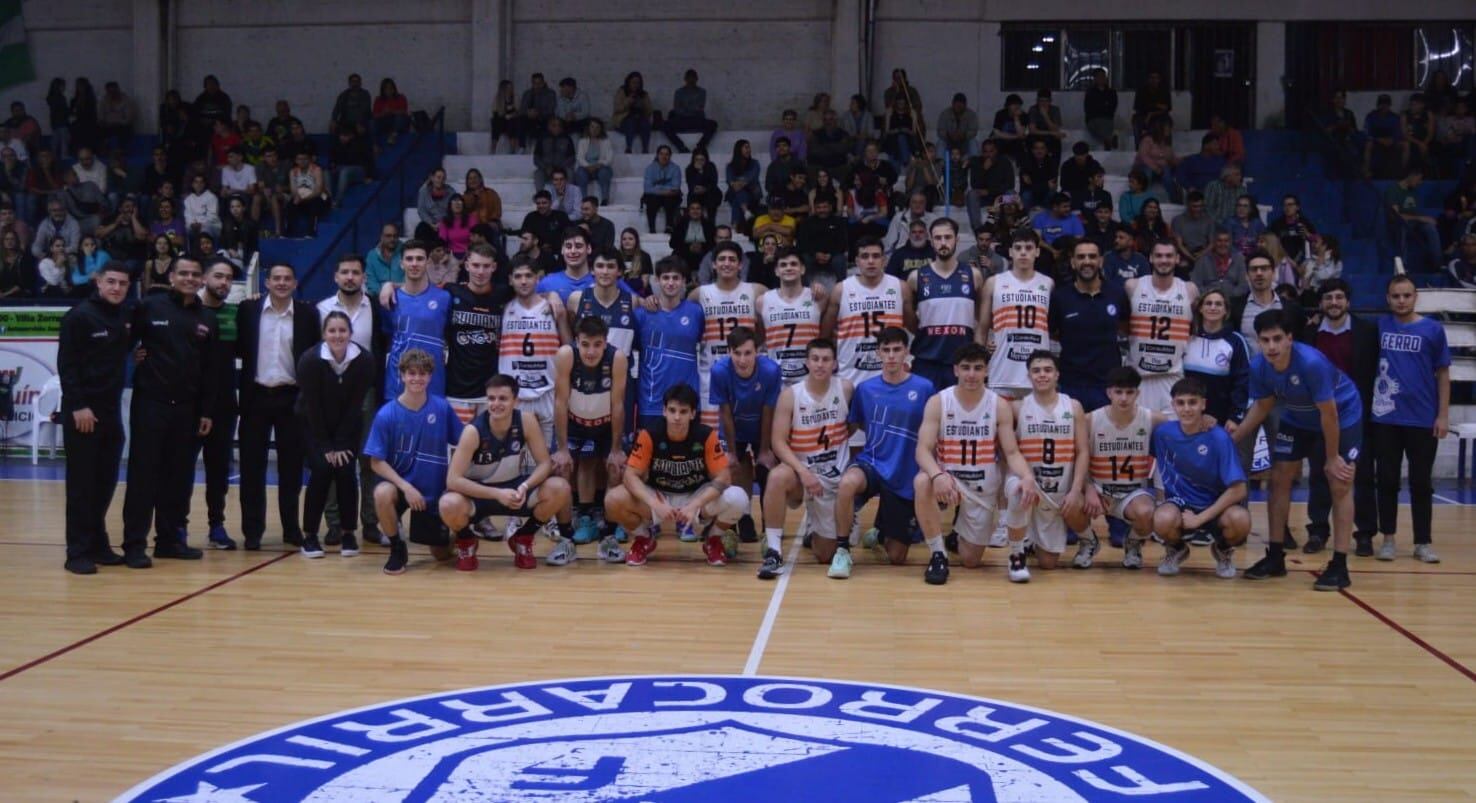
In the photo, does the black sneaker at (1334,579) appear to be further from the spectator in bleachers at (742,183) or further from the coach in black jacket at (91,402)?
the spectator in bleachers at (742,183)

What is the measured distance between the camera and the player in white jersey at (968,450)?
8258mm

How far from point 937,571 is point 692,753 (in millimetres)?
3505

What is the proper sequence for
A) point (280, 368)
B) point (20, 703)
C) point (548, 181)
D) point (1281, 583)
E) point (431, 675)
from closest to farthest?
point (20, 703)
point (431, 675)
point (1281, 583)
point (280, 368)
point (548, 181)

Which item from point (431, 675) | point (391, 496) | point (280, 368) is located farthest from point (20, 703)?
point (280, 368)

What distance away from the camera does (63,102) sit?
20.1m

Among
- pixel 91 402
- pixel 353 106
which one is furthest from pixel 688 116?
pixel 91 402

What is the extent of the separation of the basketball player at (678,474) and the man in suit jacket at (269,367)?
215cm

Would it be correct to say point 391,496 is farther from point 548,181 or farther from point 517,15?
point 517,15

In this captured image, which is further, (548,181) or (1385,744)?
(548,181)

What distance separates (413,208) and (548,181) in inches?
81.8

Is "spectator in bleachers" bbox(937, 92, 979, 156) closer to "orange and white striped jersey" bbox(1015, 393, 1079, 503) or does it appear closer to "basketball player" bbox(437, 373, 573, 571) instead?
"orange and white striped jersey" bbox(1015, 393, 1079, 503)

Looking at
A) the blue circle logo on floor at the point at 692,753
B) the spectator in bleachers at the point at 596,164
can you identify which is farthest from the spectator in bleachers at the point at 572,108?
the blue circle logo on floor at the point at 692,753

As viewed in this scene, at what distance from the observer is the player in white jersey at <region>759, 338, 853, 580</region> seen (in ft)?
28.1

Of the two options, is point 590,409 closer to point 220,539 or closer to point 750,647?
point 220,539
